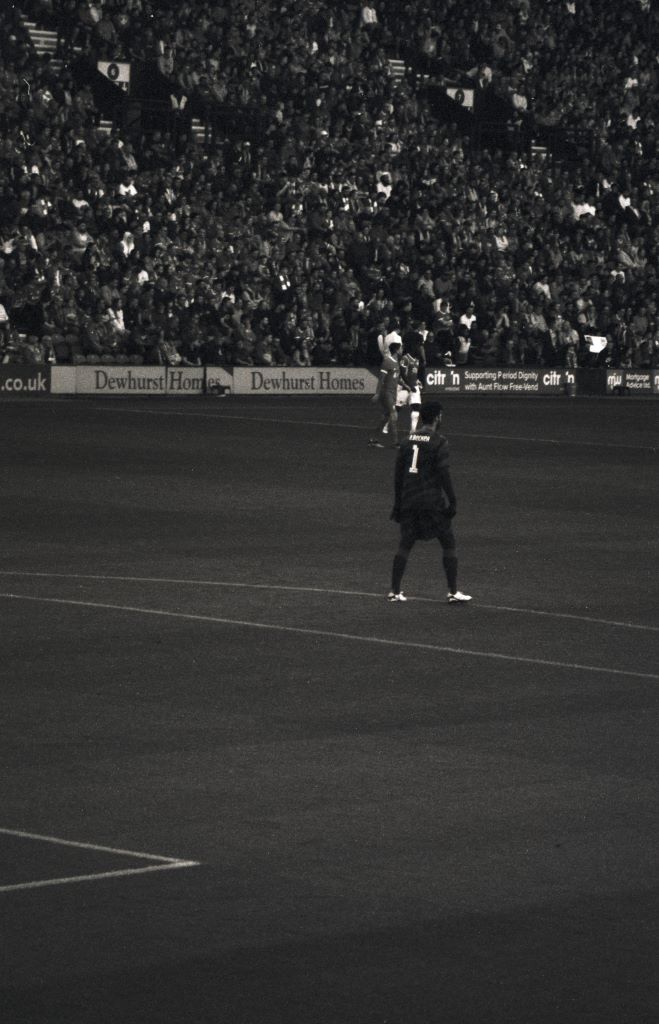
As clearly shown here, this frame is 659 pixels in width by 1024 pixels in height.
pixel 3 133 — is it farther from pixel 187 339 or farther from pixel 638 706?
pixel 638 706

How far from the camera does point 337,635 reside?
15039 mm

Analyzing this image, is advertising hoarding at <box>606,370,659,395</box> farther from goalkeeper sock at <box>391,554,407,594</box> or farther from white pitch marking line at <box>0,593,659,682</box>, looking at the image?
white pitch marking line at <box>0,593,659,682</box>

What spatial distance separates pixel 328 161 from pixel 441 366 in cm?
595

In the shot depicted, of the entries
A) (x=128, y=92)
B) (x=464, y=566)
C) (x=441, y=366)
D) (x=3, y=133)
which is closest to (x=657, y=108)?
(x=441, y=366)

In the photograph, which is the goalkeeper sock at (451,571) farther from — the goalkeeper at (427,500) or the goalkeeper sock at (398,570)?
the goalkeeper sock at (398,570)

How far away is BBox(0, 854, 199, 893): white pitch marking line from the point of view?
7.86 m

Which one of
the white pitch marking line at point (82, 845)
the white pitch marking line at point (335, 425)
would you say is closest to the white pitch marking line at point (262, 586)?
the white pitch marking line at point (82, 845)

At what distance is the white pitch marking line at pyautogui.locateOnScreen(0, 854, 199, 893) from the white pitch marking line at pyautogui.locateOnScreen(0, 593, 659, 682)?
5756mm

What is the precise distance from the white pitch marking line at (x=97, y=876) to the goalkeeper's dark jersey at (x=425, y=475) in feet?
28.8

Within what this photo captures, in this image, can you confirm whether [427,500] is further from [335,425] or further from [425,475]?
[335,425]

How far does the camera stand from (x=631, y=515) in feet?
81.4

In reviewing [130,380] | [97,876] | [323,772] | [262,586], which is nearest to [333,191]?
[130,380]

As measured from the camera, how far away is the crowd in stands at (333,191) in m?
45.5

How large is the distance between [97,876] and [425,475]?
9188 millimetres
